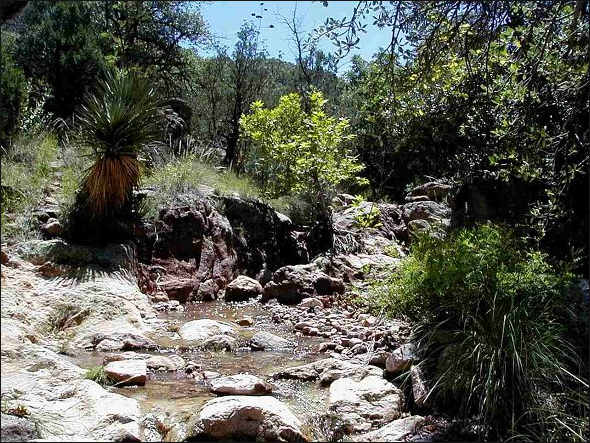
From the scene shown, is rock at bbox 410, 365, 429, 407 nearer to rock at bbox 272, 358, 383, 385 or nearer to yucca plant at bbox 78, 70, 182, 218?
rock at bbox 272, 358, 383, 385

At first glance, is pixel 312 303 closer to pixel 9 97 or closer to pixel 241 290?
pixel 241 290

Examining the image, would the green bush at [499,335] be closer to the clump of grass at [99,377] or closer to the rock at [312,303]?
the clump of grass at [99,377]

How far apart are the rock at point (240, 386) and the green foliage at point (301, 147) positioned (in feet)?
22.9

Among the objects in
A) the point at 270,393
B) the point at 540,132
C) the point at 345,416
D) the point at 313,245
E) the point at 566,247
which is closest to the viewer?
the point at 345,416

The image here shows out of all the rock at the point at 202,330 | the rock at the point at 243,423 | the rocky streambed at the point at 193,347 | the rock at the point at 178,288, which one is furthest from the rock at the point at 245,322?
the rock at the point at 243,423

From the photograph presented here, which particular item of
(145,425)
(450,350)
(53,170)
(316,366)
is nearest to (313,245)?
(53,170)

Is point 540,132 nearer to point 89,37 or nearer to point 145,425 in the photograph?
point 145,425

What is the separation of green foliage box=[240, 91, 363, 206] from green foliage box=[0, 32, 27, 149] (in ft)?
15.0

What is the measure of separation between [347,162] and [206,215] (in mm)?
3349

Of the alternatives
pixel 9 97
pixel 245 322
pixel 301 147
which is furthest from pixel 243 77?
pixel 245 322

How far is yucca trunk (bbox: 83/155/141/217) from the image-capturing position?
724 centimetres

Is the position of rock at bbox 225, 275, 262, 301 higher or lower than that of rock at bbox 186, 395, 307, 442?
higher

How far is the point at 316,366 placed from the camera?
5.26m

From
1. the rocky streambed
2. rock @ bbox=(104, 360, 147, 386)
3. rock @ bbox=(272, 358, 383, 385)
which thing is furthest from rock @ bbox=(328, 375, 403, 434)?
rock @ bbox=(104, 360, 147, 386)
